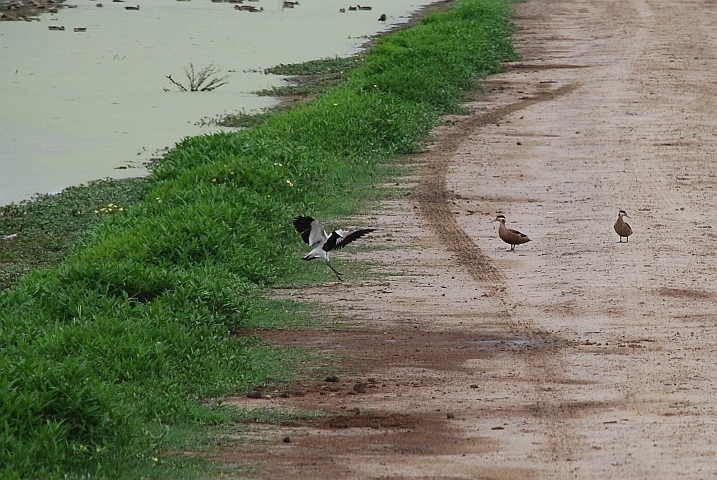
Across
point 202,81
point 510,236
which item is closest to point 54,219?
point 510,236

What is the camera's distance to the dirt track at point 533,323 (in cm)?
515

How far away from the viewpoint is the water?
12.5m

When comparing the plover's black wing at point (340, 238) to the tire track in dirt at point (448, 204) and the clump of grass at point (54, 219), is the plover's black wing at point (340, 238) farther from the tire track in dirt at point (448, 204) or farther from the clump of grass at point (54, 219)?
the clump of grass at point (54, 219)

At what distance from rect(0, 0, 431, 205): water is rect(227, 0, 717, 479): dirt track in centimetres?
329

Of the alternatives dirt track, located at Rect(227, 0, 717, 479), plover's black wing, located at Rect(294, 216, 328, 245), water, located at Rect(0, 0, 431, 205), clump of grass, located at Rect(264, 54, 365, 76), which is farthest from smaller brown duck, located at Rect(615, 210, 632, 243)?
clump of grass, located at Rect(264, 54, 365, 76)

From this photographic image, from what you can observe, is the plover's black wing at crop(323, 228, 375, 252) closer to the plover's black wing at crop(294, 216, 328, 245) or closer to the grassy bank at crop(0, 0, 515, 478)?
the plover's black wing at crop(294, 216, 328, 245)

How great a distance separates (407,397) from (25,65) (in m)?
13.8

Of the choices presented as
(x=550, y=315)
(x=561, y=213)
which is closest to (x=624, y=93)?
(x=561, y=213)

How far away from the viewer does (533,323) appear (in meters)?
7.03

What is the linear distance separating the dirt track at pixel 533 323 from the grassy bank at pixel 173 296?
0.39 meters

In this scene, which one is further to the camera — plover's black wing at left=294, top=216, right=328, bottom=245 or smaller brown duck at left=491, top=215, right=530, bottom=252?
smaller brown duck at left=491, top=215, right=530, bottom=252

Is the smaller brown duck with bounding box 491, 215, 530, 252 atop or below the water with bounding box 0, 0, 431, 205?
atop

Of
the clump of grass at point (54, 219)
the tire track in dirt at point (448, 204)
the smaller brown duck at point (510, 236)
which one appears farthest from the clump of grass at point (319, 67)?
the smaller brown duck at point (510, 236)

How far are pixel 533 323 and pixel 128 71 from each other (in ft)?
40.0
